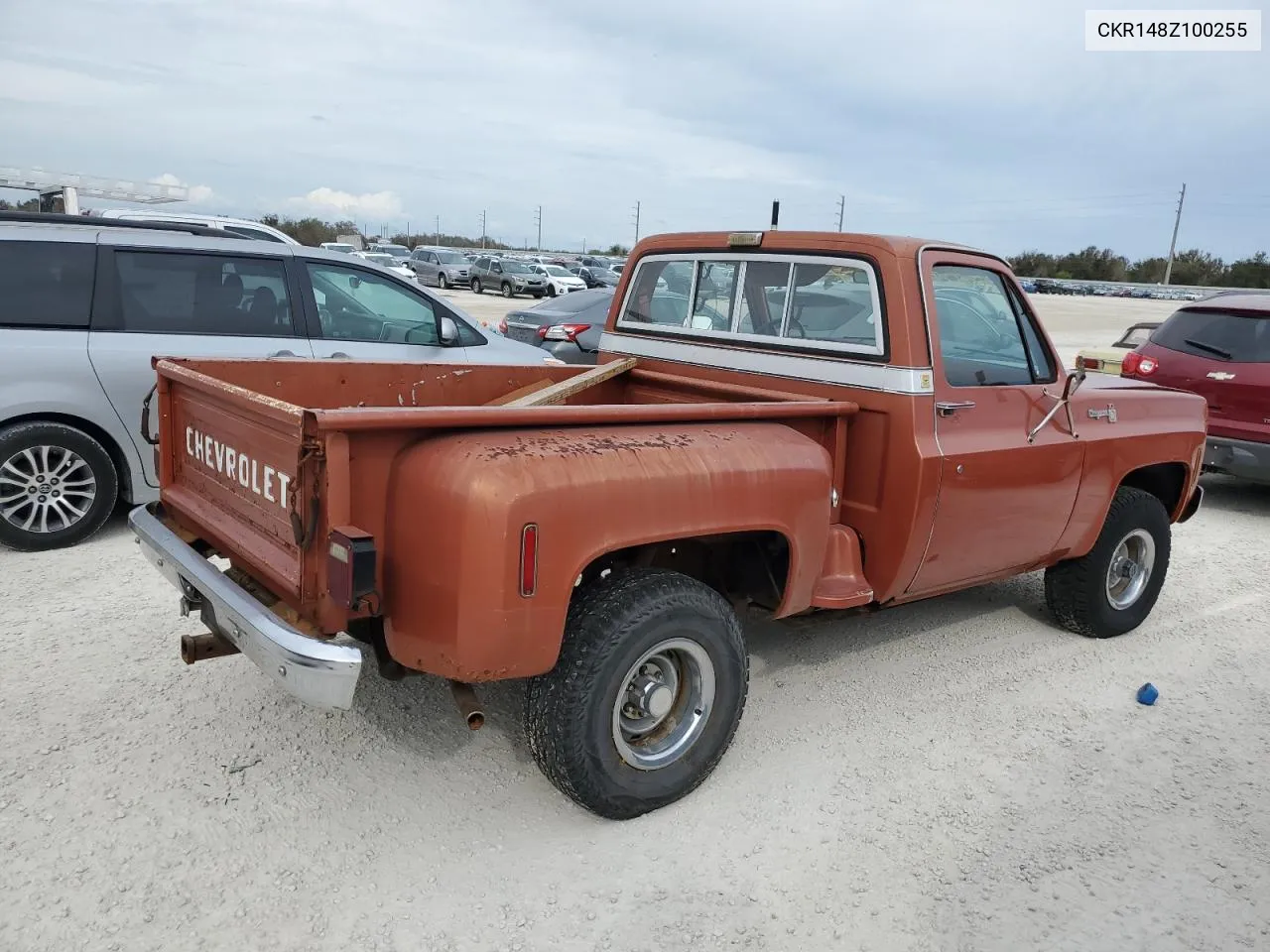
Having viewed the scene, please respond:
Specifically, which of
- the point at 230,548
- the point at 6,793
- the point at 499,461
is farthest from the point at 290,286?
the point at 499,461

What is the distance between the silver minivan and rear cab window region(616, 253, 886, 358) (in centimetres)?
184

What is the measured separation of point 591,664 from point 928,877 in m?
1.25

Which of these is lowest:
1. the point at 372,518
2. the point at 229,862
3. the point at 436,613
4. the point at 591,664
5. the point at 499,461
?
the point at 229,862

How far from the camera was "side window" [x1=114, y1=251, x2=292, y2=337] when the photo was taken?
5621 millimetres

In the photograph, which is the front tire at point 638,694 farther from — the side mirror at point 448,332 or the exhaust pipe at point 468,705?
the side mirror at point 448,332

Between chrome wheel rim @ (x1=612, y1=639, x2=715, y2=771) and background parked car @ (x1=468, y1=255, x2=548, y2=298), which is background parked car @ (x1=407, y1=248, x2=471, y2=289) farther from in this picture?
chrome wheel rim @ (x1=612, y1=639, x2=715, y2=771)

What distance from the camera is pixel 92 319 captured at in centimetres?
546

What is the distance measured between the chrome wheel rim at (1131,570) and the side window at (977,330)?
1424 millimetres

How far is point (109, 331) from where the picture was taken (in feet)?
18.0

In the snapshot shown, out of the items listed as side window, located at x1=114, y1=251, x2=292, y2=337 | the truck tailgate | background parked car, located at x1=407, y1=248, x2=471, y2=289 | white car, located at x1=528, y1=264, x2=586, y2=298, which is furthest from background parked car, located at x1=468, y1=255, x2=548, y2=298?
the truck tailgate

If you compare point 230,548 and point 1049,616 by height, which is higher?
point 230,548

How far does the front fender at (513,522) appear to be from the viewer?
2.55m

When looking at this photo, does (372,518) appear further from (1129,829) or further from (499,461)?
(1129,829)

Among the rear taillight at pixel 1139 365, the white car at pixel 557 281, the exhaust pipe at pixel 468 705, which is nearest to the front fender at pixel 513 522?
the exhaust pipe at pixel 468 705
